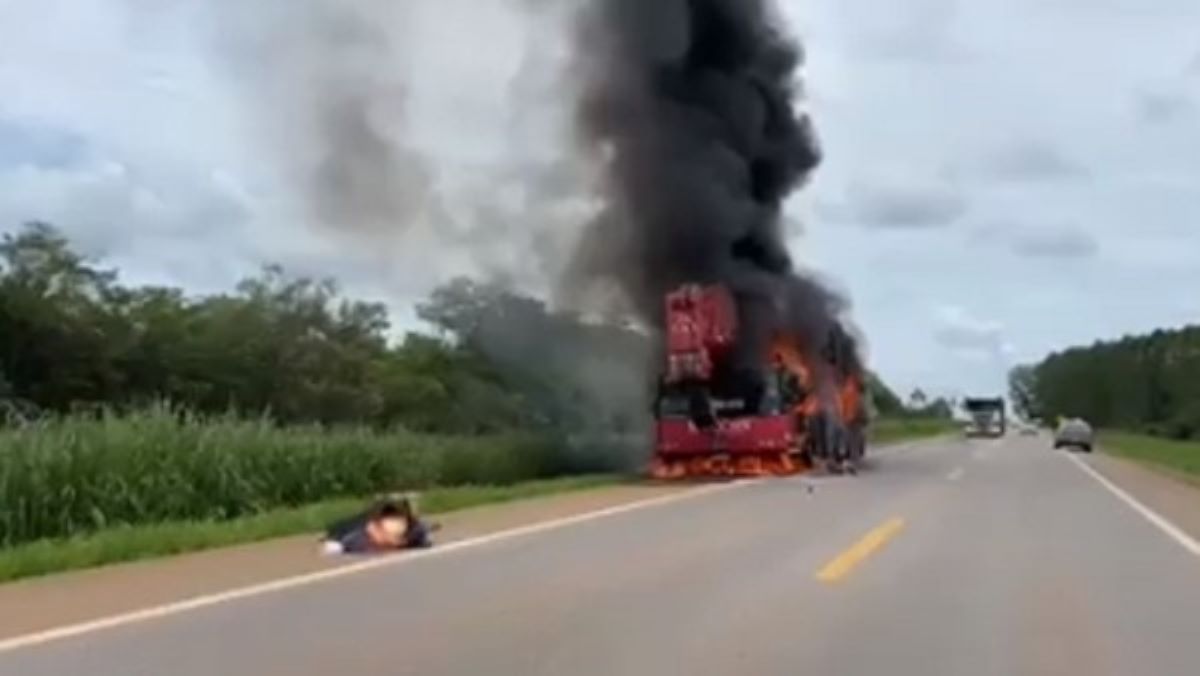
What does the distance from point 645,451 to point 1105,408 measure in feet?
475

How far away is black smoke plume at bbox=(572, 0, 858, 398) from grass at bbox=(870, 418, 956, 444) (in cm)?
3942

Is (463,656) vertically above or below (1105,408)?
below

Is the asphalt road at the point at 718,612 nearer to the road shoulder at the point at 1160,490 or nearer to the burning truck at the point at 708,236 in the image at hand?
the road shoulder at the point at 1160,490

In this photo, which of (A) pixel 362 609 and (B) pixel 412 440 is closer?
(A) pixel 362 609

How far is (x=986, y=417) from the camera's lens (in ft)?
374

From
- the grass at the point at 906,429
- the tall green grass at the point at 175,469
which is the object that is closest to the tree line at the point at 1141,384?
the grass at the point at 906,429

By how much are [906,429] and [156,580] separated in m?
114

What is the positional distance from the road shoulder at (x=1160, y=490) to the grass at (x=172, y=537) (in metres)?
10.7

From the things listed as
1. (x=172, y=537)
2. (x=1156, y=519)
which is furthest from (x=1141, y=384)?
(x=172, y=537)

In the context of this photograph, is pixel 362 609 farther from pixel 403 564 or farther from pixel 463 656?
pixel 403 564

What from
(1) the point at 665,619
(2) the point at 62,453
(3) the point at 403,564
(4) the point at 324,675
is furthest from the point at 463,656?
(2) the point at 62,453

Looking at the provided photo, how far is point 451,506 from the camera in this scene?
28.8 m

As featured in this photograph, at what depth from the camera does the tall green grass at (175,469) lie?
847 inches

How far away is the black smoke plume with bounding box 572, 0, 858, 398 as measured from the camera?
147 ft
